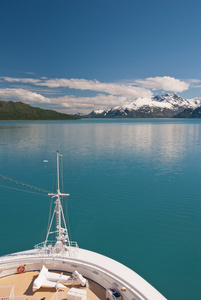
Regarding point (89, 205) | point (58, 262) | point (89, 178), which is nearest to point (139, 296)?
point (58, 262)

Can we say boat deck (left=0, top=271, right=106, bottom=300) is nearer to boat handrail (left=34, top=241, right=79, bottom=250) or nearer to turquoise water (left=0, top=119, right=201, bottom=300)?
boat handrail (left=34, top=241, right=79, bottom=250)

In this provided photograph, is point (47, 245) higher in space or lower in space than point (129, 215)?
lower

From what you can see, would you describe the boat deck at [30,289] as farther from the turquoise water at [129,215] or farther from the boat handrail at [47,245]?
the turquoise water at [129,215]

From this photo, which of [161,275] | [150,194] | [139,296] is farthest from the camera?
[150,194]

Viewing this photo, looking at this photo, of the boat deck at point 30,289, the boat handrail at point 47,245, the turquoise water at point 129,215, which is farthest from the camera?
the turquoise water at point 129,215

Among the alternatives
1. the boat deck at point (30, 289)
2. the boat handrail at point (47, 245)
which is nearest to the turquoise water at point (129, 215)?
the boat handrail at point (47, 245)

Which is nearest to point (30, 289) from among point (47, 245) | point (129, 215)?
point (47, 245)

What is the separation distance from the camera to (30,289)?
17312 mm

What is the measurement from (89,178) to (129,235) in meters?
26.2

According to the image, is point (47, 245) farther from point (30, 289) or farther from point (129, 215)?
point (129, 215)

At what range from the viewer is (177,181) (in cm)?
5172

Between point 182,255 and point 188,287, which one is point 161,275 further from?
point 182,255

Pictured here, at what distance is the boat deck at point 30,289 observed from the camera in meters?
16.6

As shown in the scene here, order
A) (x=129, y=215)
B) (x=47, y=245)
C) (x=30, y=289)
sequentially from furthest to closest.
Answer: (x=129, y=215) → (x=47, y=245) → (x=30, y=289)
